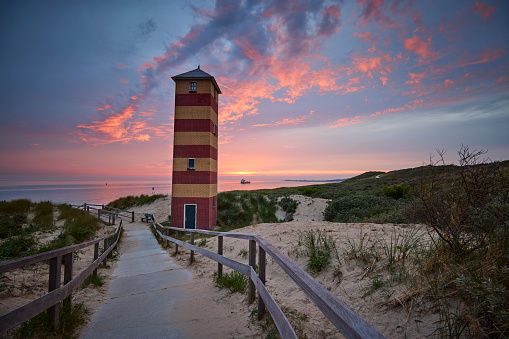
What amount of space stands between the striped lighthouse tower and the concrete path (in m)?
11.1

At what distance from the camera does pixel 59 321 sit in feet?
10.3

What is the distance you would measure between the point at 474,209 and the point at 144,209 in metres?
32.4

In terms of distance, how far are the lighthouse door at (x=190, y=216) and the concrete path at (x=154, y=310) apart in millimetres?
11109

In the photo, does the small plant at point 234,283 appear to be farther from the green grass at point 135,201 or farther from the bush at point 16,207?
the green grass at point 135,201

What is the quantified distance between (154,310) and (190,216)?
14.1 metres

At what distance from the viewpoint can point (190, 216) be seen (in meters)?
17.6

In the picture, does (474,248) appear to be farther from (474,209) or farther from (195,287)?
(195,287)

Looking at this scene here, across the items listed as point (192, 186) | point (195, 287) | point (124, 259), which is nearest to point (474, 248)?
point (195, 287)

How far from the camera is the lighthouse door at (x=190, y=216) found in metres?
17.6

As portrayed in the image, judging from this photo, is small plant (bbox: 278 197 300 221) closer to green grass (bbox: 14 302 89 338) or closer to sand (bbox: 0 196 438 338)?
sand (bbox: 0 196 438 338)

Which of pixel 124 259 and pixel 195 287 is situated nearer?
pixel 195 287

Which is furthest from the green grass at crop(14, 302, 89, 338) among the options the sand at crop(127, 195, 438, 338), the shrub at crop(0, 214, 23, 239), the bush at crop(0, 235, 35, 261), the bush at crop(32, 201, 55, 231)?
the bush at crop(32, 201, 55, 231)

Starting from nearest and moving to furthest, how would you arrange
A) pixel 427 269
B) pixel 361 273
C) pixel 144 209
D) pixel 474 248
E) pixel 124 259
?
pixel 474 248 < pixel 427 269 < pixel 361 273 < pixel 124 259 < pixel 144 209

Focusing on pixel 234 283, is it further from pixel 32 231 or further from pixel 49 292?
pixel 32 231
